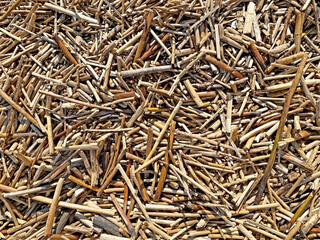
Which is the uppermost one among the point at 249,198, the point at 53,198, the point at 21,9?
the point at 21,9

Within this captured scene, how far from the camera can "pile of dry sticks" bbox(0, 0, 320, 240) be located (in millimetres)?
2086

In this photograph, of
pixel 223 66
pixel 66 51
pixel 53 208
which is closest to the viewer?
pixel 53 208

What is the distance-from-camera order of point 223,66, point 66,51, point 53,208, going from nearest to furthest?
point 53,208 < point 223,66 < point 66,51

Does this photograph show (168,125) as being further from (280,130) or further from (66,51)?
(66,51)

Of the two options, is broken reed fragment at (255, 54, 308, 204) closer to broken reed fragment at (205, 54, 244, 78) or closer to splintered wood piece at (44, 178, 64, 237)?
broken reed fragment at (205, 54, 244, 78)

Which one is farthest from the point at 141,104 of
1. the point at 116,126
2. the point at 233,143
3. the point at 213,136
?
the point at 233,143

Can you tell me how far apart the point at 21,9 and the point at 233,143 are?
2.04 metres

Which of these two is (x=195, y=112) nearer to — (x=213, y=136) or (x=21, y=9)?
(x=213, y=136)

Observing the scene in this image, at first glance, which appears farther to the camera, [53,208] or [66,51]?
[66,51]

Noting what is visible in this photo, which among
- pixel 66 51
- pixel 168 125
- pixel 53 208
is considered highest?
pixel 66 51

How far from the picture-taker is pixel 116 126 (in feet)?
7.33

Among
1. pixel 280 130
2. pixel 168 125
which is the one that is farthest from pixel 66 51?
pixel 280 130

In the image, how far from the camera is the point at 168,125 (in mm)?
2180

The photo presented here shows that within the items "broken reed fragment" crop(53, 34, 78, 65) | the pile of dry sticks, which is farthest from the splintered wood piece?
"broken reed fragment" crop(53, 34, 78, 65)
